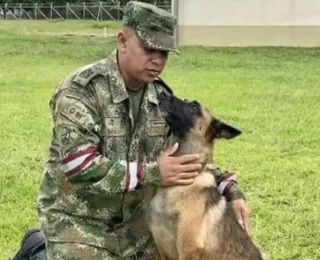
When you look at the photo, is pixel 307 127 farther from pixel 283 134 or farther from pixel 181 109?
pixel 181 109

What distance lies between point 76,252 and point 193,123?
2.46 feet

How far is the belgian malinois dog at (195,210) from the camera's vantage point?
3346 millimetres

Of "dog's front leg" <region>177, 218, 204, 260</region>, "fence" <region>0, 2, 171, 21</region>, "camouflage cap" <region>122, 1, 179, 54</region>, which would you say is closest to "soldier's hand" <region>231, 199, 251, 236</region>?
"dog's front leg" <region>177, 218, 204, 260</region>

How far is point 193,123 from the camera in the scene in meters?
3.46

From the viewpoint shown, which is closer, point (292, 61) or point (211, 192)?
point (211, 192)

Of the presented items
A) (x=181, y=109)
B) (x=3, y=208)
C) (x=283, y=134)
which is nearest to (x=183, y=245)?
(x=181, y=109)

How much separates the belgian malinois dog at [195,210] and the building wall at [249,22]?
59.0ft

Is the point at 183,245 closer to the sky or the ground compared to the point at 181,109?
closer to the ground

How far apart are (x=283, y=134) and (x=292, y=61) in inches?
348

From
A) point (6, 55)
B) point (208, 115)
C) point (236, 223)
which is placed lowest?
Answer: point (6, 55)

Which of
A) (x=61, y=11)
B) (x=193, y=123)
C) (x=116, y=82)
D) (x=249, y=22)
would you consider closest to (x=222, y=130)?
(x=193, y=123)

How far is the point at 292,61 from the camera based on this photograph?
667 inches

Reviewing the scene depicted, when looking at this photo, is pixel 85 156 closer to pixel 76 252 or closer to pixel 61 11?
pixel 76 252

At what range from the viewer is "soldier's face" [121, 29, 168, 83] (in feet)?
10.4
